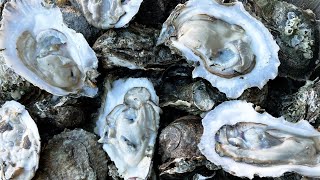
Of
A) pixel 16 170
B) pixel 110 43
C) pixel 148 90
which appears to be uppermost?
pixel 110 43

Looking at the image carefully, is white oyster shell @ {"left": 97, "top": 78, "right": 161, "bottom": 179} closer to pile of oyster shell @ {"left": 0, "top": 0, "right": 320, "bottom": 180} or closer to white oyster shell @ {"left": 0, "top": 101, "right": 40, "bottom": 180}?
pile of oyster shell @ {"left": 0, "top": 0, "right": 320, "bottom": 180}

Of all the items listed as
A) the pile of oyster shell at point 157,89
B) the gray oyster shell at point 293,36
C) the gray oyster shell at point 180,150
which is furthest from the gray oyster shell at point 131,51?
the gray oyster shell at point 293,36

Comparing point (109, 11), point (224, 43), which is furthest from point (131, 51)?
point (224, 43)

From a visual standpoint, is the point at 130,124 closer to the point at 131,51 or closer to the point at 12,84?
the point at 131,51

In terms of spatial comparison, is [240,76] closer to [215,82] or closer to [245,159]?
[215,82]

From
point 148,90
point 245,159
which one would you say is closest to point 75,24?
point 148,90
